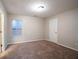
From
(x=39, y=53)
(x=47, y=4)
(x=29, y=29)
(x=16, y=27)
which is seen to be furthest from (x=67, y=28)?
(x=16, y=27)

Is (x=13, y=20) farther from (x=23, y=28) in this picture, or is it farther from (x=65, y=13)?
(x=65, y=13)

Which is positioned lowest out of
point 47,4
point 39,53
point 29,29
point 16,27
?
point 39,53

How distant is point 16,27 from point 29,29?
1.10m

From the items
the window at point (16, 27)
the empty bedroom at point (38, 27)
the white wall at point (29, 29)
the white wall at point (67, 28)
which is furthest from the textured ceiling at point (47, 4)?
the white wall at point (29, 29)

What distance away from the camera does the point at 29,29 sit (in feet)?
20.0

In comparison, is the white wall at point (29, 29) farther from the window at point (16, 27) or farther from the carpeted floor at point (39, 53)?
the carpeted floor at point (39, 53)

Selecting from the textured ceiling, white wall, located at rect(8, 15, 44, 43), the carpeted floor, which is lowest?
the carpeted floor

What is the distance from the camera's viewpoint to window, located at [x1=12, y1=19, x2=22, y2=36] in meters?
5.46

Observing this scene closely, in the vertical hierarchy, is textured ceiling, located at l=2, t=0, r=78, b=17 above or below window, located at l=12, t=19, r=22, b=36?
above

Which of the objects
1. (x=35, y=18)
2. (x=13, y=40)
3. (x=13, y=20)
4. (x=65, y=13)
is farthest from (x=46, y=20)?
(x=13, y=40)

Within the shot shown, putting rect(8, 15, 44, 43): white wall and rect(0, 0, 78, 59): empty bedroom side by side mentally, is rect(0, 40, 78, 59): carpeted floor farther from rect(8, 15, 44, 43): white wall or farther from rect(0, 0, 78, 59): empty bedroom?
rect(8, 15, 44, 43): white wall

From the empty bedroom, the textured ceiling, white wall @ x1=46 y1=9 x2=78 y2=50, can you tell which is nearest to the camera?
the textured ceiling

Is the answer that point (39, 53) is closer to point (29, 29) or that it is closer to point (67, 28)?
point (67, 28)

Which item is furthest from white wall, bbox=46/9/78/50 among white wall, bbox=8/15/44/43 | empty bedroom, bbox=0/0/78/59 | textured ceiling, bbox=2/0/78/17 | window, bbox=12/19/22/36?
window, bbox=12/19/22/36
